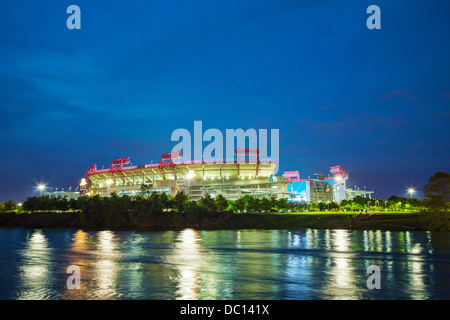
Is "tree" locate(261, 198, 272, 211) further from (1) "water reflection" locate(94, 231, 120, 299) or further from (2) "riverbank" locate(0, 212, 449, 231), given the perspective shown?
(1) "water reflection" locate(94, 231, 120, 299)

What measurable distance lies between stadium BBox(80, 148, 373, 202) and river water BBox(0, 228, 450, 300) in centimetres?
8417

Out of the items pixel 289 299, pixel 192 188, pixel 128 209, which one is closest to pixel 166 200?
pixel 128 209

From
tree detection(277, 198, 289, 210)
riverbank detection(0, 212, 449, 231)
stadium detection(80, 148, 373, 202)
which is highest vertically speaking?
stadium detection(80, 148, 373, 202)

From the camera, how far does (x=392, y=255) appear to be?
115ft

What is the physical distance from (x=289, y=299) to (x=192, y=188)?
117 metres

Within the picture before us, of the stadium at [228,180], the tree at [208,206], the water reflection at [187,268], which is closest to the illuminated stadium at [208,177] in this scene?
the stadium at [228,180]

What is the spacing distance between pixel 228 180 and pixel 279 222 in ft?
185

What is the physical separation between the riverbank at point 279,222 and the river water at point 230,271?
24.8 m

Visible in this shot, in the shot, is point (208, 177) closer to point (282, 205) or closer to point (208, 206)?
point (282, 205)

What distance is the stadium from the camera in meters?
128

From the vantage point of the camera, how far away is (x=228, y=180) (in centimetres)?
13188

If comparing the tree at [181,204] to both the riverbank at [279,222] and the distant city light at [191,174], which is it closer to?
the riverbank at [279,222]

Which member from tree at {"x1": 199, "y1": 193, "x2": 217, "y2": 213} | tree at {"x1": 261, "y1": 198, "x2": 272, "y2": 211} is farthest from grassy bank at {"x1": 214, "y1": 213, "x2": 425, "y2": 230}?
tree at {"x1": 261, "y1": 198, "x2": 272, "y2": 211}
